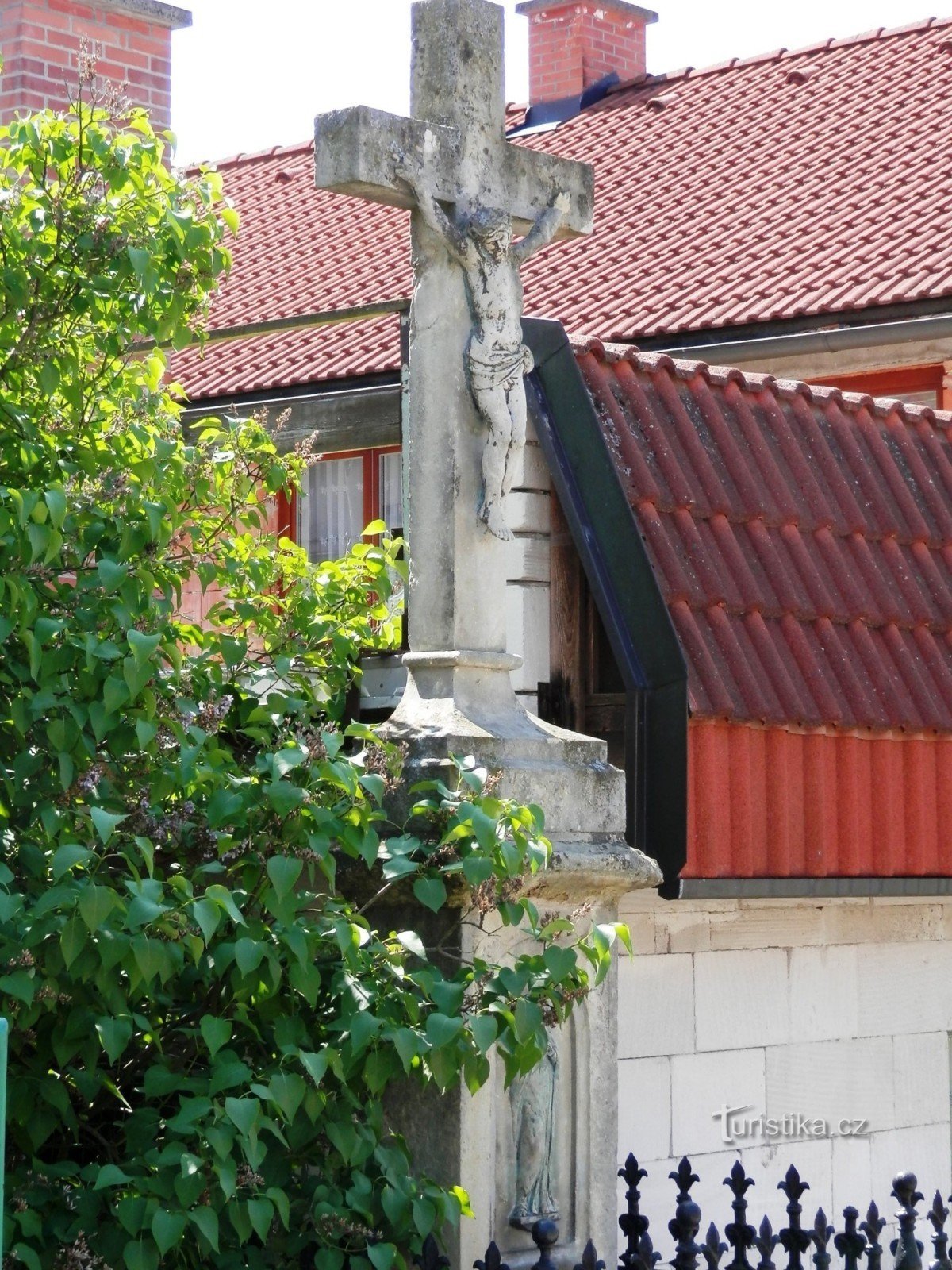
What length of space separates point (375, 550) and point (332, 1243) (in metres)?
1.67

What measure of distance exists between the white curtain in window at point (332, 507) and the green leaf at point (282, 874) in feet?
28.0

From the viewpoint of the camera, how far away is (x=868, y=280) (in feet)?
37.6

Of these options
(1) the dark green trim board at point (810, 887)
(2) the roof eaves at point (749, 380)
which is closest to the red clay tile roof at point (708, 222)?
(2) the roof eaves at point (749, 380)

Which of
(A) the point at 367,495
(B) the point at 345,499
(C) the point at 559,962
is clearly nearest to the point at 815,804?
(C) the point at 559,962

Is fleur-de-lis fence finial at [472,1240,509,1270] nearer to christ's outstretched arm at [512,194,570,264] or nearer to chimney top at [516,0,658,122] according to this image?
christ's outstretched arm at [512,194,570,264]

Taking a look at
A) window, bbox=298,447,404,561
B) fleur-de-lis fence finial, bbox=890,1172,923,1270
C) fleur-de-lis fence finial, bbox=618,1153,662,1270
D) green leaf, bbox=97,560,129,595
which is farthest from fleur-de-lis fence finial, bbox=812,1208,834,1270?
window, bbox=298,447,404,561

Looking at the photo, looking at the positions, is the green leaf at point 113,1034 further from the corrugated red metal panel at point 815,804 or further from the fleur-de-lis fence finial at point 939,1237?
the corrugated red metal panel at point 815,804

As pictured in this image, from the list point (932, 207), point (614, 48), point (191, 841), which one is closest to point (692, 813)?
point (191, 841)

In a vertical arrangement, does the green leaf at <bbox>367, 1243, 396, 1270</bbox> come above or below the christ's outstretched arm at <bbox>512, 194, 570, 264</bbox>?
below

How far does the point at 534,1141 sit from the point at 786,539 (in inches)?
105

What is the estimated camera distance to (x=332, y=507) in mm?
12391

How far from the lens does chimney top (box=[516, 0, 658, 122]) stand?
17406 mm

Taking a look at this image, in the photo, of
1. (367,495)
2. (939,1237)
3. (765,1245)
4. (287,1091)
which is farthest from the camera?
(367,495)

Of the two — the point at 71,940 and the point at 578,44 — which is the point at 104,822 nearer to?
the point at 71,940
